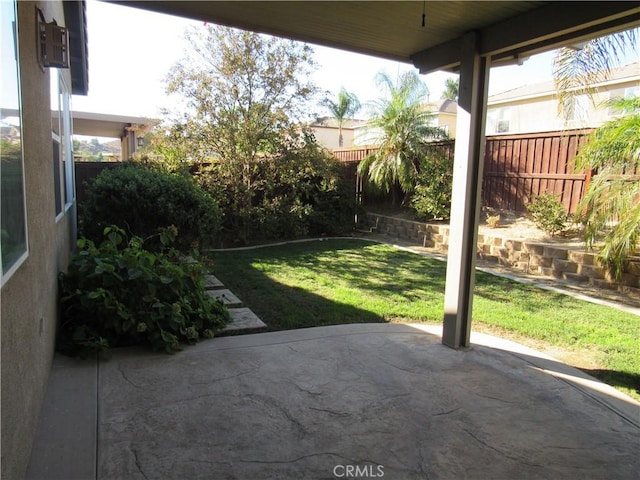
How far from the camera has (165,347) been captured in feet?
12.5

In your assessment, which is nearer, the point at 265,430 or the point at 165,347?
the point at 265,430

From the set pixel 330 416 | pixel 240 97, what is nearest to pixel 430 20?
pixel 330 416

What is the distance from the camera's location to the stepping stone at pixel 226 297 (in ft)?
17.2

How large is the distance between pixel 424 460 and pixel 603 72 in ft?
18.4

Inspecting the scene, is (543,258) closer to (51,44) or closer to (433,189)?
(433,189)

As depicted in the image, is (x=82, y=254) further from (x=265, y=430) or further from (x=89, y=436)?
(x=265, y=430)

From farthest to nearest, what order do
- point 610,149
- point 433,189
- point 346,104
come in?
point 346,104
point 433,189
point 610,149

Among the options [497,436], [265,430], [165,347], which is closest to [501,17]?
[497,436]

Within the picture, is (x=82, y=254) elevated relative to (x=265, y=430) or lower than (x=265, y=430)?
elevated

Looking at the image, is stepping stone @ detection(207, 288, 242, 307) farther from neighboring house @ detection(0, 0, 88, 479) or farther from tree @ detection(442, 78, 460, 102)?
A: tree @ detection(442, 78, 460, 102)

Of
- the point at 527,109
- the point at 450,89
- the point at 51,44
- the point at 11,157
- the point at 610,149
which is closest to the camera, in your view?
the point at 11,157

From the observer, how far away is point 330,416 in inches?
112

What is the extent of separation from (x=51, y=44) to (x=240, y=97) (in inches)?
266

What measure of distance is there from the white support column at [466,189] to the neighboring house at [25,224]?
3063 millimetres
